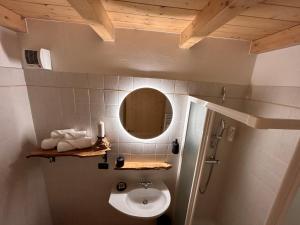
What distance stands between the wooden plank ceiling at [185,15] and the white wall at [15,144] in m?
0.39

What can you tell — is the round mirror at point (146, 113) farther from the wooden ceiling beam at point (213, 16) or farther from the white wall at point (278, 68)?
the white wall at point (278, 68)

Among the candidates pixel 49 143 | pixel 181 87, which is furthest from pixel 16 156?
pixel 181 87

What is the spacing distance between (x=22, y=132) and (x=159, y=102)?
1168mm

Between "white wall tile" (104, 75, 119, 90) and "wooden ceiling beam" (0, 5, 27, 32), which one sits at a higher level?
"wooden ceiling beam" (0, 5, 27, 32)

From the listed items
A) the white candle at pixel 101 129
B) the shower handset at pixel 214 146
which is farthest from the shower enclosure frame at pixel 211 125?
the white candle at pixel 101 129

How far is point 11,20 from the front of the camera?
3.38 ft

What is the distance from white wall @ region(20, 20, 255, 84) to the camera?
1219 millimetres

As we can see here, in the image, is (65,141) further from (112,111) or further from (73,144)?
(112,111)

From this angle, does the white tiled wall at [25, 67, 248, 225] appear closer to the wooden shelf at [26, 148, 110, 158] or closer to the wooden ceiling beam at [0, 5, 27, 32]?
the wooden shelf at [26, 148, 110, 158]

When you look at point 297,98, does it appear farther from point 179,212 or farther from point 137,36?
point 179,212

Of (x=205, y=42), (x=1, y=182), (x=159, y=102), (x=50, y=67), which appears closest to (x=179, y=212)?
(x=159, y=102)

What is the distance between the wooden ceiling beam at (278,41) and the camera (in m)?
1.03

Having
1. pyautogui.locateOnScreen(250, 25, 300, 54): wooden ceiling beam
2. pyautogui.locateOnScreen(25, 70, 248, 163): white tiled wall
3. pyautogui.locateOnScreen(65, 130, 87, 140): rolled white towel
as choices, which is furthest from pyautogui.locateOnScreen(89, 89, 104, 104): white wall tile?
pyautogui.locateOnScreen(250, 25, 300, 54): wooden ceiling beam

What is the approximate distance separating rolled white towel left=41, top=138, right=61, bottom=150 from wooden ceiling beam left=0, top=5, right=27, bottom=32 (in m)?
0.86
